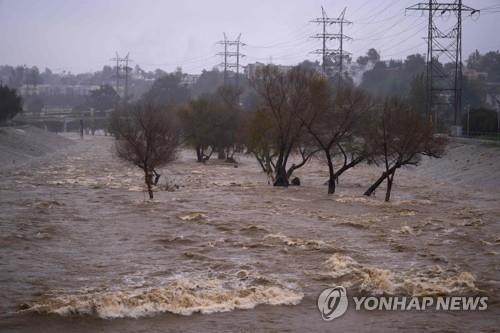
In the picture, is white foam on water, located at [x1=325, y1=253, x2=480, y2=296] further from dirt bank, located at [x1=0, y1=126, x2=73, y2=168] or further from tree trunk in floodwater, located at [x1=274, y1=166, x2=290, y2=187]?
dirt bank, located at [x1=0, y1=126, x2=73, y2=168]

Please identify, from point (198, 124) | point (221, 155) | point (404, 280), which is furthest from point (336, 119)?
point (221, 155)

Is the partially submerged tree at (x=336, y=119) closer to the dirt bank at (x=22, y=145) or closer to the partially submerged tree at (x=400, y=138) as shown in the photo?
the partially submerged tree at (x=400, y=138)

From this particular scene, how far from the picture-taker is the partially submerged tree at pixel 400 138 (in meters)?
37.9

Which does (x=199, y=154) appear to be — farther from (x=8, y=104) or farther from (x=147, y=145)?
(x=147, y=145)

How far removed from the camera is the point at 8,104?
92000mm

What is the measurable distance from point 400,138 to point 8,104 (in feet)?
224

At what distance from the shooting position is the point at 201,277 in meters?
16.9

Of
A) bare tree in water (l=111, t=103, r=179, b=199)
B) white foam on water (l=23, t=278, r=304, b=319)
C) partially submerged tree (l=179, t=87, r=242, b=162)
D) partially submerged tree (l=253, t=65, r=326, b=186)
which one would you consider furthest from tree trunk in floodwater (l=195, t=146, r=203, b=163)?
white foam on water (l=23, t=278, r=304, b=319)

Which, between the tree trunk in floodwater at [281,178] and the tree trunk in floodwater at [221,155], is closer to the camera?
the tree trunk in floodwater at [281,178]

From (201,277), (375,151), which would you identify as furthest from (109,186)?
(201,277)

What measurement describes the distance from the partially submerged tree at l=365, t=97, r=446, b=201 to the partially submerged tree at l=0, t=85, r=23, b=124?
64.9 meters

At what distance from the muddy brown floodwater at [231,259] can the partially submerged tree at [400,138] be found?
8.07 ft

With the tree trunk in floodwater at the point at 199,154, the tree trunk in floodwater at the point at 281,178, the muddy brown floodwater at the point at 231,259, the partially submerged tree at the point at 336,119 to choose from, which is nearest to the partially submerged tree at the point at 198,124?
the tree trunk in floodwater at the point at 199,154

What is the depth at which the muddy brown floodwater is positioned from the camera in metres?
13.5
